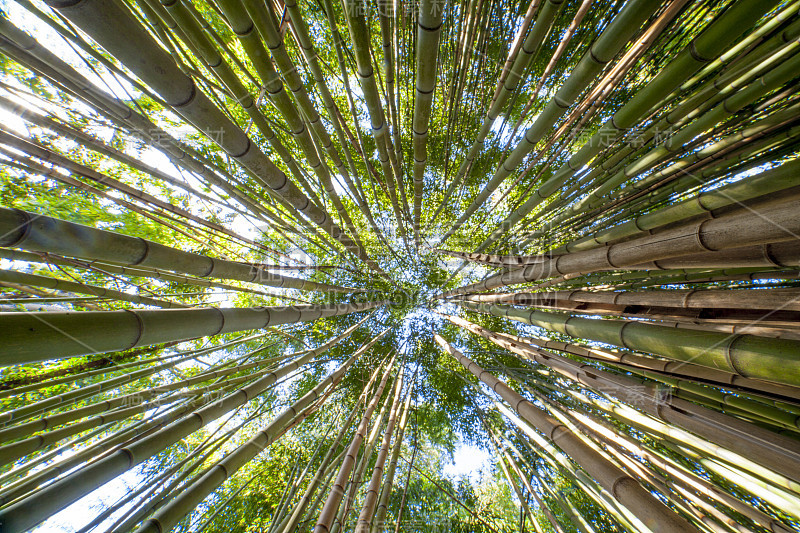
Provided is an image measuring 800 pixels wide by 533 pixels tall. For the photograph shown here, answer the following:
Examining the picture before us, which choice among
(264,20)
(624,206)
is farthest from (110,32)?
(624,206)

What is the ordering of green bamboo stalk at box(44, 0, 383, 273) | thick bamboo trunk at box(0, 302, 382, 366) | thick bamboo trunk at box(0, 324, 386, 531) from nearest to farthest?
thick bamboo trunk at box(0, 302, 382, 366) → green bamboo stalk at box(44, 0, 383, 273) → thick bamboo trunk at box(0, 324, 386, 531)

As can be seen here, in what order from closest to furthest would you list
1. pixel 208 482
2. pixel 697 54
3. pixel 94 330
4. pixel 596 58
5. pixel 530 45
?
1. pixel 94 330
2. pixel 697 54
3. pixel 596 58
4. pixel 208 482
5. pixel 530 45

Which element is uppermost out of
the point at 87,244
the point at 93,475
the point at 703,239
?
the point at 703,239

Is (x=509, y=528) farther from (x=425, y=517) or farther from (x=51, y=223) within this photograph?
(x=51, y=223)

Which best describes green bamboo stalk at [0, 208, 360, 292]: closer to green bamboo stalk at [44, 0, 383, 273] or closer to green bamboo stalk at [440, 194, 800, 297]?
green bamboo stalk at [44, 0, 383, 273]

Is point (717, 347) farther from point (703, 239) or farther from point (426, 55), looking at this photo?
point (426, 55)

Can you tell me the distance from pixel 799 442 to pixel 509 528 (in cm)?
399

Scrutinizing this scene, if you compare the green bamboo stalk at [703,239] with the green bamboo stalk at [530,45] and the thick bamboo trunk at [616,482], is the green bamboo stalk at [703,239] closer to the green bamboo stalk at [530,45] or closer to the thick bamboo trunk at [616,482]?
the thick bamboo trunk at [616,482]

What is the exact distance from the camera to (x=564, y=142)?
3.26 meters

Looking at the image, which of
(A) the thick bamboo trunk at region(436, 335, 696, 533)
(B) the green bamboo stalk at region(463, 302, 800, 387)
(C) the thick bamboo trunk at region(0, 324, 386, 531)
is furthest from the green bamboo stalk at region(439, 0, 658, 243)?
(C) the thick bamboo trunk at region(0, 324, 386, 531)

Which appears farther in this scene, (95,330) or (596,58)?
(596,58)

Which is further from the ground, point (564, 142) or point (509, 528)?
point (564, 142)

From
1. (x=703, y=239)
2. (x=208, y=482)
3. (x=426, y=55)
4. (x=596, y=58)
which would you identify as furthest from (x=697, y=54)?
(x=208, y=482)

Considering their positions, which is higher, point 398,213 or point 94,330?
point 398,213
